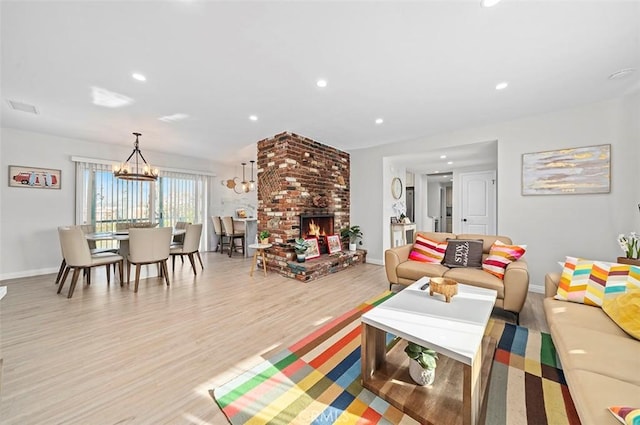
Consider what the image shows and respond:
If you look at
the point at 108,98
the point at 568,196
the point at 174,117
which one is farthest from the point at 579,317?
the point at 108,98

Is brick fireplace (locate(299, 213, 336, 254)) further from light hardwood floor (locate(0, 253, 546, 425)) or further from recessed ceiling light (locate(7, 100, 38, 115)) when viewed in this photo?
recessed ceiling light (locate(7, 100, 38, 115))

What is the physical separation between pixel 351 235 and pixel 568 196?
11.2 feet

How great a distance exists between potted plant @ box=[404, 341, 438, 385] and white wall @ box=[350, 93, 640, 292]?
10.1 ft

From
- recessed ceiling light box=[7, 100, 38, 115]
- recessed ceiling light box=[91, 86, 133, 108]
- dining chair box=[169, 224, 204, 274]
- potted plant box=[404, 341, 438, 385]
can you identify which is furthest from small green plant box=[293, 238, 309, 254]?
recessed ceiling light box=[7, 100, 38, 115]

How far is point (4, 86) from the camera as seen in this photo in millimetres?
2564

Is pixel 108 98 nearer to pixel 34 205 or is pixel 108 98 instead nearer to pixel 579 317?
pixel 34 205

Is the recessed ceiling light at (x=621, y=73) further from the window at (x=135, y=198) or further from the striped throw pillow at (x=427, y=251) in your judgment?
the window at (x=135, y=198)

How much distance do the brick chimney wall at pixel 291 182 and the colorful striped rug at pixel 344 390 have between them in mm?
2556

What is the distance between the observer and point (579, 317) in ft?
5.47

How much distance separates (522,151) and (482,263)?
193 centimetres

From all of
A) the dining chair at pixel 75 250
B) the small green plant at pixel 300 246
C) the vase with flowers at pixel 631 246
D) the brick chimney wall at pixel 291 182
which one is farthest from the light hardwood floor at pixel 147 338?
the brick chimney wall at pixel 291 182

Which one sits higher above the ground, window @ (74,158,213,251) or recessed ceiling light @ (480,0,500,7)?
recessed ceiling light @ (480,0,500,7)

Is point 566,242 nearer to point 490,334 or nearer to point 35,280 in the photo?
point 490,334

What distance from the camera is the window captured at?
4.68 metres
